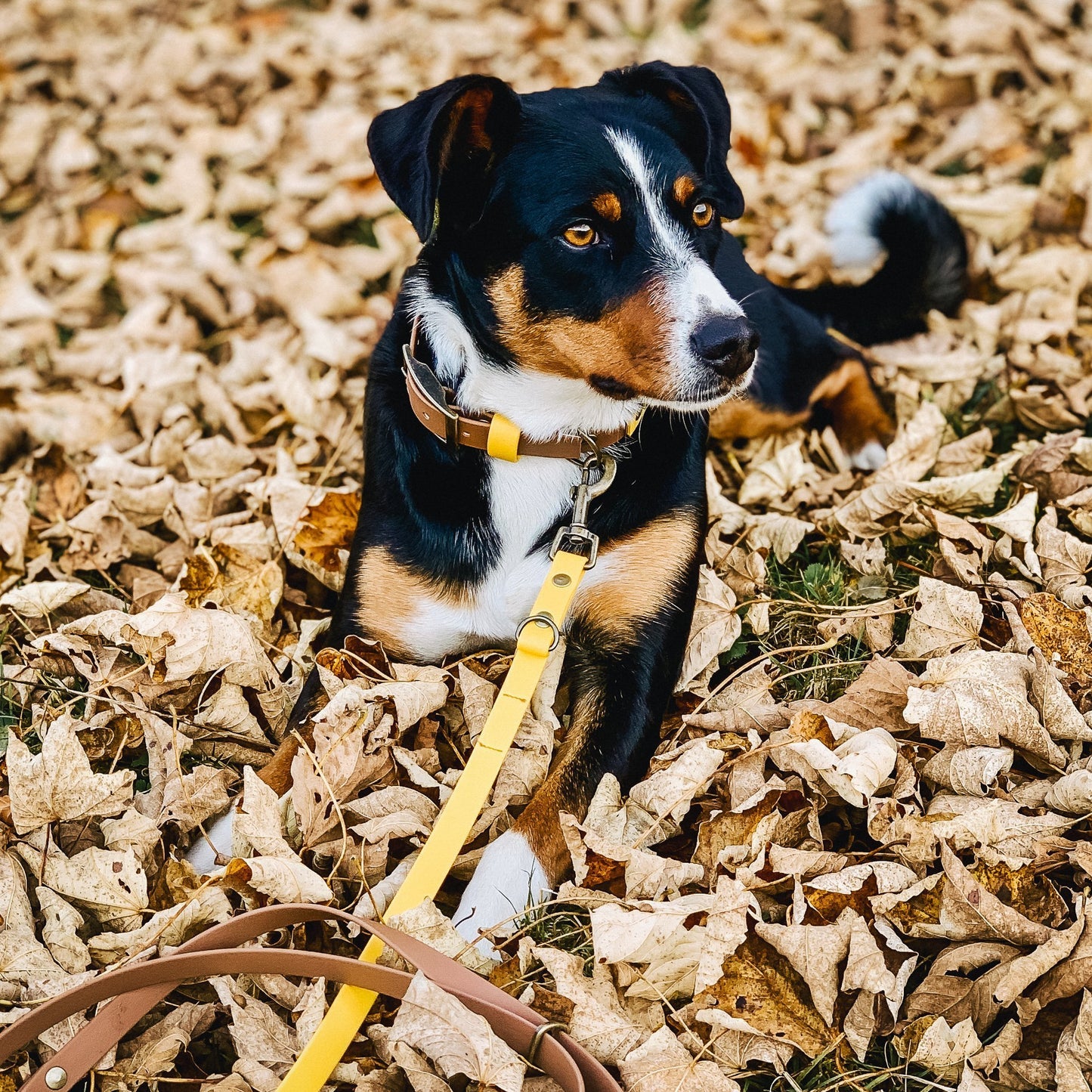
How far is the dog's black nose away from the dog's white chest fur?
0.52 m

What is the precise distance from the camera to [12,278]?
17.8 feet

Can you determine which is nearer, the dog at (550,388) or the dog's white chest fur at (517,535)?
the dog at (550,388)

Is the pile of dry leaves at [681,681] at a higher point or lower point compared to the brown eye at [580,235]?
lower

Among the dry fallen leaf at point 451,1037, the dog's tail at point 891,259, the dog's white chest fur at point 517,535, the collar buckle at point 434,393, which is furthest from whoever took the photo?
the dog's tail at point 891,259

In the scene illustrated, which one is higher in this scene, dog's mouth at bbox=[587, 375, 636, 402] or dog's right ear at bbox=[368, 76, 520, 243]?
dog's right ear at bbox=[368, 76, 520, 243]

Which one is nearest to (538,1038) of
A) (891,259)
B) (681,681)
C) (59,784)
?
(681,681)

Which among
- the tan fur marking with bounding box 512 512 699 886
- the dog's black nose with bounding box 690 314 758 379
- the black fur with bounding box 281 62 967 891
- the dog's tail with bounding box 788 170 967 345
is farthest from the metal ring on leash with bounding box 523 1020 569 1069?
the dog's tail with bounding box 788 170 967 345

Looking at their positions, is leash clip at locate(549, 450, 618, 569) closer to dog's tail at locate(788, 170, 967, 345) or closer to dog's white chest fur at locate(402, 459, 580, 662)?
dog's white chest fur at locate(402, 459, 580, 662)

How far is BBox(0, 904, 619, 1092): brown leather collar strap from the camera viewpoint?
210 centimetres

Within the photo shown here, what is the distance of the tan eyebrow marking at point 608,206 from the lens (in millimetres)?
2717

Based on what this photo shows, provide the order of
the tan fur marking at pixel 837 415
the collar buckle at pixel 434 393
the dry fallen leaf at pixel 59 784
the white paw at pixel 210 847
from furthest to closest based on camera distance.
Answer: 1. the tan fur marking at pixel 837 415
2. the collar buckle at pixel 434 393
3. the white paw at pixel 210 847
4. the dry fallen leaf at pixel 59 784

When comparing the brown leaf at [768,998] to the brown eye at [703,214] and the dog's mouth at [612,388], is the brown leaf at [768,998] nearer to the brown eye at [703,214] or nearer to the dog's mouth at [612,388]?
the dog's mouth at [612,388]

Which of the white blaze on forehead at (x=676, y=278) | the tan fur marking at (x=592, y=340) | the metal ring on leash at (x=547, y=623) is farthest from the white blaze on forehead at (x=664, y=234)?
the metal ring on leash at (x=547, y=623)

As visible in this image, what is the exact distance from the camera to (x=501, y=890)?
2461mm
